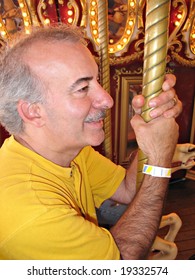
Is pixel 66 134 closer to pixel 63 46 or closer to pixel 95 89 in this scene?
pixel 95 89

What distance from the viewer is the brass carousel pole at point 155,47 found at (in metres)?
0.63

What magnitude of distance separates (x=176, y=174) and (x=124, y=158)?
0.75 meters

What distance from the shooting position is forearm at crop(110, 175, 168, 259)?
2.71ft

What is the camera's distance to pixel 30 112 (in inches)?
38.1

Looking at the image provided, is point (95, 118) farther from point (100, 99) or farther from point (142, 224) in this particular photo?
point (142, 224)

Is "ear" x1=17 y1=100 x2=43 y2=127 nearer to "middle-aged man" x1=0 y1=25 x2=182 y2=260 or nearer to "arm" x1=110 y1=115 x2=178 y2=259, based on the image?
"middle-aged man" x1=0 y1=25 x2=182 y2=260

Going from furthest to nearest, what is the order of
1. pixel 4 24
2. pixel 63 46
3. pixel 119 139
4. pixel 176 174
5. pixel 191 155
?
pixel 176 174, pixel 119 139, pixel 4 24, pixel 191 155, pixel 63 46

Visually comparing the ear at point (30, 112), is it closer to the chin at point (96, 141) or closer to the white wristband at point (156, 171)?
the chin at point (96, 141)

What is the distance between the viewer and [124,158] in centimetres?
333

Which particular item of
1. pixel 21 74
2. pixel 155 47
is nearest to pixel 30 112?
pixel 21 74

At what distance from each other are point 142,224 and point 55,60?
0.55 m

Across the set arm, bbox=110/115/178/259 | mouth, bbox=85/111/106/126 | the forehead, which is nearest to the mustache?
mouth, bbox=85/111/106/126

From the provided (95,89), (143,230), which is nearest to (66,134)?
(95,89)

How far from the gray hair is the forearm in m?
0.44
